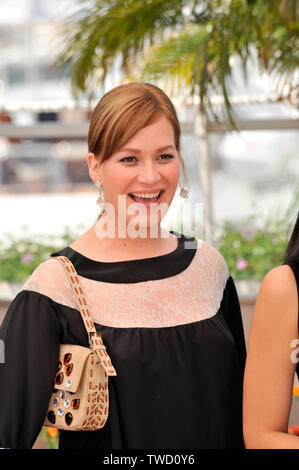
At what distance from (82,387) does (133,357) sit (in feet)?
0.44

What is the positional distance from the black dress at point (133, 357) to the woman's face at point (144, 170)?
16 cm

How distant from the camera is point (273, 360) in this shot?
128 cm

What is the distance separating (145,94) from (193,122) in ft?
8.82

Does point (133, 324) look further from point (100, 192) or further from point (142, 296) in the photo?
point (100, 192)

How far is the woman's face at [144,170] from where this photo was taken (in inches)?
61.5

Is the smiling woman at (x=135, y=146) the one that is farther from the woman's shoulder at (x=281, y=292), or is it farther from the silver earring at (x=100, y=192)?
the woman's shoulder at (x=281, y=292)

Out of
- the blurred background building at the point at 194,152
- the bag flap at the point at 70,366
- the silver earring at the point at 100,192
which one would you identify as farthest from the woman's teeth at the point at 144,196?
the blurred background building at the point at 194,152

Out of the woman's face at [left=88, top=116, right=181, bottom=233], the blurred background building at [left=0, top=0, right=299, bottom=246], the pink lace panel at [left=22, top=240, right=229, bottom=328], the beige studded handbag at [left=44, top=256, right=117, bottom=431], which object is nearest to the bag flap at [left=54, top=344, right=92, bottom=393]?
the beige studded handbag at [left=44, top=256, right=117, bottom=431]

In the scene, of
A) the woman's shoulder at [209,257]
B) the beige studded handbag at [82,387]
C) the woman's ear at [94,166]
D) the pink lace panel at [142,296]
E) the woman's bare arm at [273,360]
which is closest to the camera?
the woman's bare arm at [273,360]

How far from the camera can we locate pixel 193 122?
4266mm

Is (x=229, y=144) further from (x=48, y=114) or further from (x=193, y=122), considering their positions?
(x=48, y=114)

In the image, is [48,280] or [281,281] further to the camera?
[48,280]

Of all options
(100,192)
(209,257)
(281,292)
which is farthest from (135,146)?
(281,292)

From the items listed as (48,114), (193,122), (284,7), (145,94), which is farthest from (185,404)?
(48,114)
